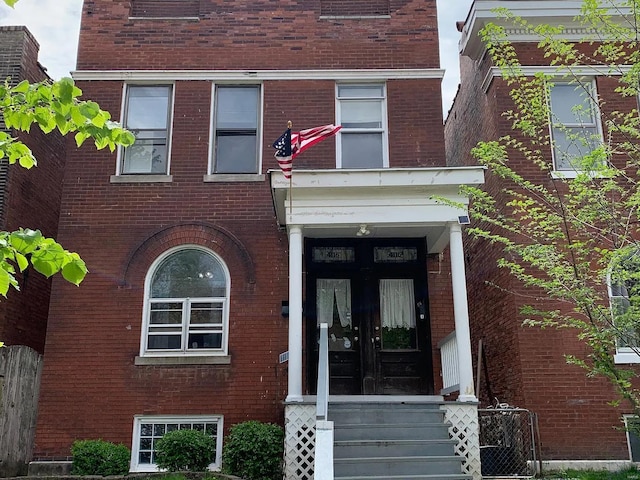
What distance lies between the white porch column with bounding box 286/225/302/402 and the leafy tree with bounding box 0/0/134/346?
17.1 feet

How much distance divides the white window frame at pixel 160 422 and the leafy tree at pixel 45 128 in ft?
21.2

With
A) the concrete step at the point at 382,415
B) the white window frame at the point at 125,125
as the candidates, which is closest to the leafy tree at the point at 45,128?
the concrete step at the point at 382,415

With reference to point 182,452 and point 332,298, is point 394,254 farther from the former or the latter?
point 182,452

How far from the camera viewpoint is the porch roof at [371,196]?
896 centimetres

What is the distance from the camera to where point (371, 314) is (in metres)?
10.5

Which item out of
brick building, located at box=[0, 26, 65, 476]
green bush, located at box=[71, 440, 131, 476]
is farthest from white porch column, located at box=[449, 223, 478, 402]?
brick building, located at box=[0, 26, 65, 476]

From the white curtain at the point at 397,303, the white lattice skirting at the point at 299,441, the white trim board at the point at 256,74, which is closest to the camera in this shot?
the white lattice skirting at the point at 299,441

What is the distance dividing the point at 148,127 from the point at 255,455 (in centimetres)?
586

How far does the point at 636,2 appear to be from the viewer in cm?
661

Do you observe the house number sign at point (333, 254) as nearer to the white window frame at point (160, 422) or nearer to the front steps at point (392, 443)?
the front steps at point (392, 443)

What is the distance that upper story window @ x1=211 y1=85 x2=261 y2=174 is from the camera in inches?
430

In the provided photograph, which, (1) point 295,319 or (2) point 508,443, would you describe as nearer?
(1) point 295,319

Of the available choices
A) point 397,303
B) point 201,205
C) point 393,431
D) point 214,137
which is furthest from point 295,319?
point 214,137

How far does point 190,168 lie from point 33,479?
16.9 ft
